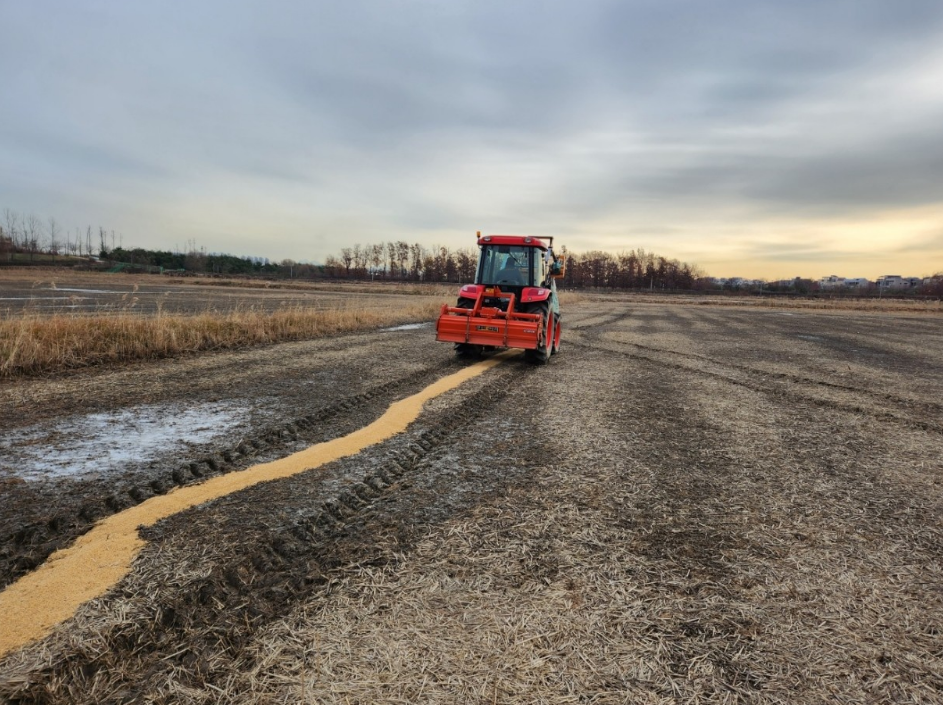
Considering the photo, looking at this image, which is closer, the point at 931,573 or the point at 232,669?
the point at 232,669

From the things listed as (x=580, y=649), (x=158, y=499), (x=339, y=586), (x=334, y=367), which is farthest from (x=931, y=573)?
(x=334, y=367)

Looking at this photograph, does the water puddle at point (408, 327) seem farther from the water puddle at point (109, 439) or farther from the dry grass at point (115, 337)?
the water puddle at point (109, 439)

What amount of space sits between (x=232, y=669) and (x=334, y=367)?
6691 mm

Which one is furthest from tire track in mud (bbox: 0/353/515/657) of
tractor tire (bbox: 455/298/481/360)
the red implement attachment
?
tractor tire (bbox: 455/298/481/360)

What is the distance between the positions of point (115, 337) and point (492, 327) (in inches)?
257

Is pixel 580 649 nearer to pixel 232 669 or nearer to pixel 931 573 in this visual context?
pixel 232 669

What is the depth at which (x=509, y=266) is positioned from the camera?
998 cm

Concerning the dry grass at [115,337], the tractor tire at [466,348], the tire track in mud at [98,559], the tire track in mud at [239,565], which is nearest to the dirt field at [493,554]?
the tire track in mud at [239,565]

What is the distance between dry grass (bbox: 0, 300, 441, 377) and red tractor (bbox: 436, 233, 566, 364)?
480cm

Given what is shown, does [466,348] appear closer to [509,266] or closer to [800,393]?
[509,266]

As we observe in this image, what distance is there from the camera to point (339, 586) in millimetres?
2406

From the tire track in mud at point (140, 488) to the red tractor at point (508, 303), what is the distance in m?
3.45

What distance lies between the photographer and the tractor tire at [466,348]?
9.58 metres

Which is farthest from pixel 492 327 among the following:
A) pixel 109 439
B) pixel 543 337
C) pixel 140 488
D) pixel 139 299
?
pixel 139 299
